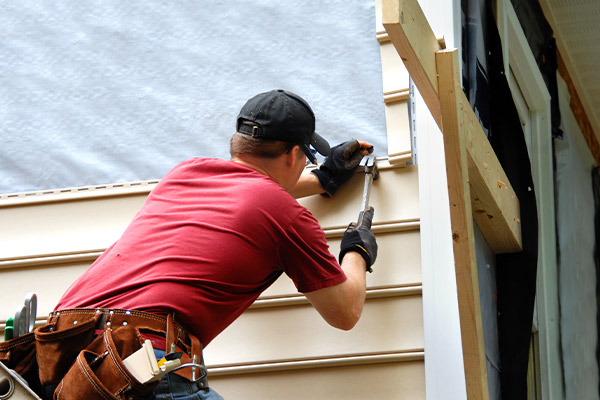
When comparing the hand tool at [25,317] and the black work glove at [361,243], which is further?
the black work glove at [361,243]

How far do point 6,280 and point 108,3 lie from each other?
1.25m

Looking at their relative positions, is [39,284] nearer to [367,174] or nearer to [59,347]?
[59,347]

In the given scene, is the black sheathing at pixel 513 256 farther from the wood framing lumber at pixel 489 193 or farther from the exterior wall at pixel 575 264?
the exterior wall at pixel 575 264

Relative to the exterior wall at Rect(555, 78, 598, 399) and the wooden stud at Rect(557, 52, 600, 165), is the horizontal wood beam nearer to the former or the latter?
the exterior wall at Rect(555, 78, 598, 399)

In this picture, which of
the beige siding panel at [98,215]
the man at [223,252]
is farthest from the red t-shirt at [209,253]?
the beige siding panel at [98,215]

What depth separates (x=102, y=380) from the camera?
206 cm

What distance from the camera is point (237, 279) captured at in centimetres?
241

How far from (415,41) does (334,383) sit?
1353 mm

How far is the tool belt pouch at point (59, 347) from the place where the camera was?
7.02ft

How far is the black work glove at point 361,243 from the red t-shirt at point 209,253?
242 mm

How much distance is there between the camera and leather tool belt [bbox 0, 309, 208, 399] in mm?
2047

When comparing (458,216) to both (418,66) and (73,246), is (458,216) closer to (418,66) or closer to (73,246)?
(418,66)

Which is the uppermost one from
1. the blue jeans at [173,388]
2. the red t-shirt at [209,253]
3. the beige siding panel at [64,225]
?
the beige siding panel at [64,225]

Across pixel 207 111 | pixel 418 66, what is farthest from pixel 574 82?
pixel 418 66
